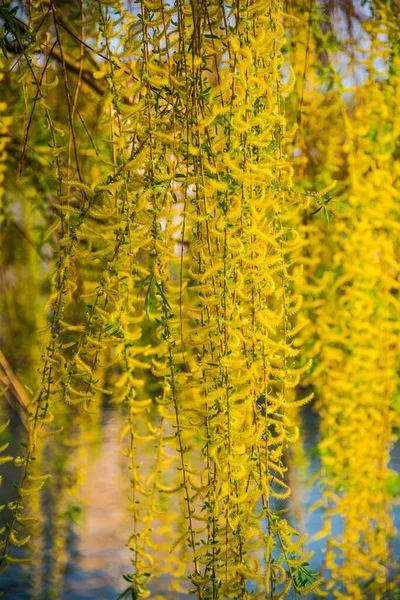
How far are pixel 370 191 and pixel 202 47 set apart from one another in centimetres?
100

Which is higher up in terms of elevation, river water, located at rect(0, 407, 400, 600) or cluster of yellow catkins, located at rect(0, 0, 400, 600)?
river water, located at rect(0, 407, 400, 600)

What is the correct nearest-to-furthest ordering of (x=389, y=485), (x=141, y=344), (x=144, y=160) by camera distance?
(x=144, y=160), (x=389, y=485), (x=141, y=344)

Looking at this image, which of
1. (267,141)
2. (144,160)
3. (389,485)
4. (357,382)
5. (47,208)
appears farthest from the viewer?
(47,208)

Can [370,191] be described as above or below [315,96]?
below

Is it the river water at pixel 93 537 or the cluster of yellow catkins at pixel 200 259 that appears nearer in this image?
the cluster of yellow catkins at pixel 200 259

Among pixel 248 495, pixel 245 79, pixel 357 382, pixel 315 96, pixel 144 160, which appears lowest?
pixel 248 495

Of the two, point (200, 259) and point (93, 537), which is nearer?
point (200, 259)

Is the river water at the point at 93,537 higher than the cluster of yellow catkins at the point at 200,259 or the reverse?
higher

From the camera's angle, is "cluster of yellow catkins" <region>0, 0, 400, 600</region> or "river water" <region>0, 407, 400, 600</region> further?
"river water" <region>0, 407, 400, 600</region>

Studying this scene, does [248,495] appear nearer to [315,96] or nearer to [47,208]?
[315,96]

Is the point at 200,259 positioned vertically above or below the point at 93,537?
below

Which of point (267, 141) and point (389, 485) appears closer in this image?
point (267, 141)

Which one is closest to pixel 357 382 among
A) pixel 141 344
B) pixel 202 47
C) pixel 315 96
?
pixel 315 96

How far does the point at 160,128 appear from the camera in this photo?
0.92 m
